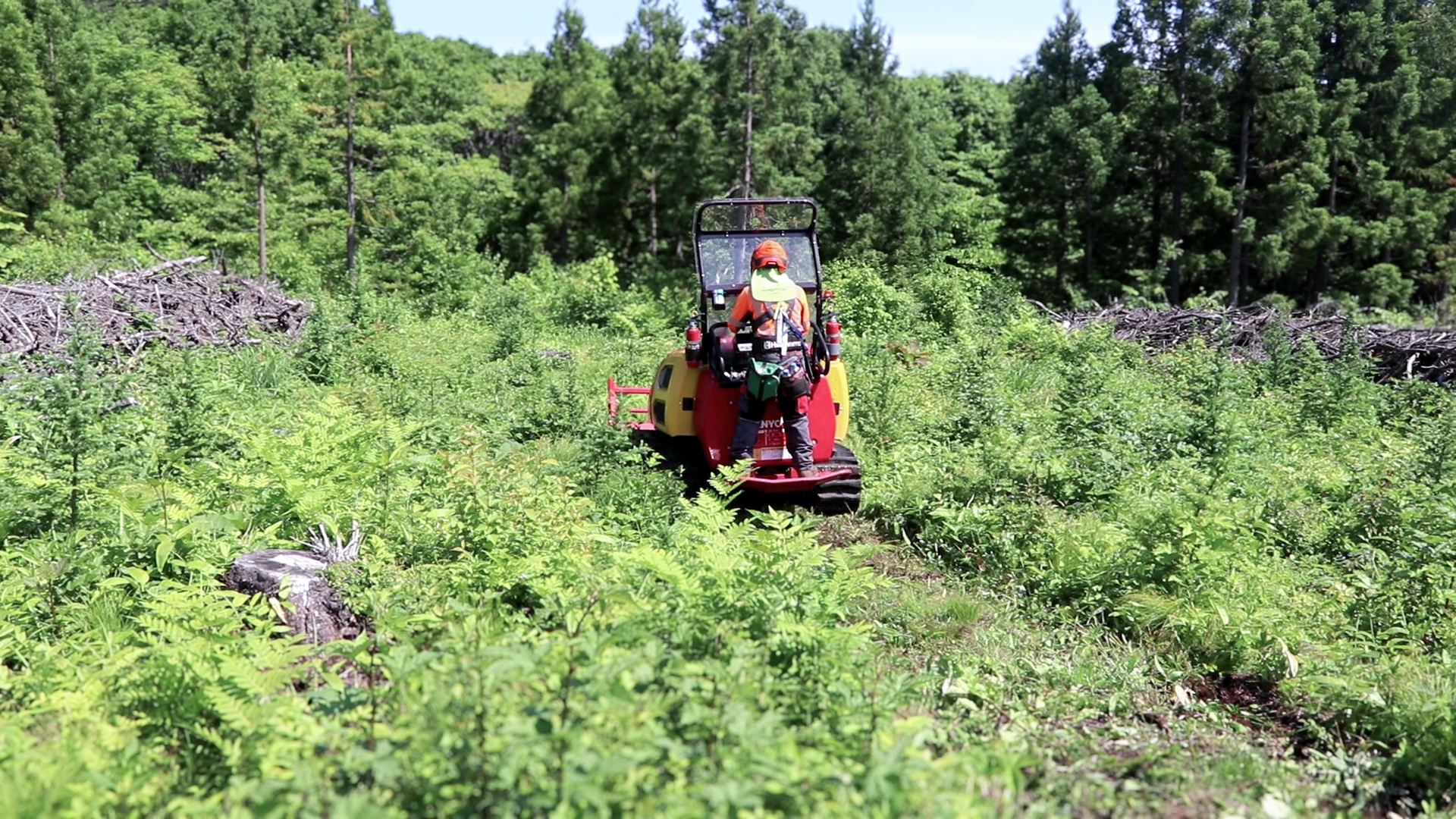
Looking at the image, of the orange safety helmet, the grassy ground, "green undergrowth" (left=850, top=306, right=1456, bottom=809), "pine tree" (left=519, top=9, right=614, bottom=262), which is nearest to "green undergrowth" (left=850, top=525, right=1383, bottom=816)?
the grassy ground

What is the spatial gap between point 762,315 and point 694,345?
0.78 meters

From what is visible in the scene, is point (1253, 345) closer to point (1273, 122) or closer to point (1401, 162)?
point (1273, 122)

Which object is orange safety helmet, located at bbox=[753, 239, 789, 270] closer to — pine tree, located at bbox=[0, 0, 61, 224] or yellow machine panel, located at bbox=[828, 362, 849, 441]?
yellow machine panel, located at bbox=[828, 362, 849, 441]

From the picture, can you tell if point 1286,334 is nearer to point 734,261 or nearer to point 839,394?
point 839,394

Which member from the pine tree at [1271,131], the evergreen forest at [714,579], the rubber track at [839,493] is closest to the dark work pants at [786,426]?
the rubber track at [839,493]

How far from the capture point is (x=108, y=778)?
3.03 metres

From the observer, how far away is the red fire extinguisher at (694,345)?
7.46 meters

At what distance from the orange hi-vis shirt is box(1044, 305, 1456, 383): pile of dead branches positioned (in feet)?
30.3

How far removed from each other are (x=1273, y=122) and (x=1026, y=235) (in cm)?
738

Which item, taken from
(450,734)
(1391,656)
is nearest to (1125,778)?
(1391,656)

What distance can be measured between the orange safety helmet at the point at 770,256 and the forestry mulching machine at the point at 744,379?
465mm

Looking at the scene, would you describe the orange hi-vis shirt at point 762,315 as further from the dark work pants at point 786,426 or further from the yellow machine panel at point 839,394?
the yellow machine panel at point 839,394

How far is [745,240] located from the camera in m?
7.98

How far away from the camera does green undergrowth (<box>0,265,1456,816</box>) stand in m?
2.98
